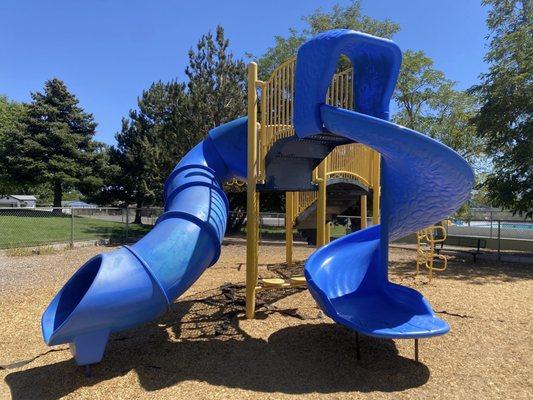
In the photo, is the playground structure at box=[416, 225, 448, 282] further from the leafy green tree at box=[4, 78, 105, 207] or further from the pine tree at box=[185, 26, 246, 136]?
the leafy green tree at box=[4, 78, 105, 207]

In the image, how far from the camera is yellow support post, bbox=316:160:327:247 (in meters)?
7.64

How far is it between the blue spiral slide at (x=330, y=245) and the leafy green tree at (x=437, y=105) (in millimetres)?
16994

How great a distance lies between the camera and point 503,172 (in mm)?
15148

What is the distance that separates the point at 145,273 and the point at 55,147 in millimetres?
31721

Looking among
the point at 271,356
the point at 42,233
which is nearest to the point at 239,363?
the point at 271,356

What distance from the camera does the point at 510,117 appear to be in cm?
1393

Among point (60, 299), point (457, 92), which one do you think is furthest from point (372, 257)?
point (457, 92)

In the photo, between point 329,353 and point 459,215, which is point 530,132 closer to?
point 459,215

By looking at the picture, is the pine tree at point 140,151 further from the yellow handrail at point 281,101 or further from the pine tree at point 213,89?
the yellow handrail at point 281,101

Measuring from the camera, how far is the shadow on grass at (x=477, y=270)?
35.1 feet

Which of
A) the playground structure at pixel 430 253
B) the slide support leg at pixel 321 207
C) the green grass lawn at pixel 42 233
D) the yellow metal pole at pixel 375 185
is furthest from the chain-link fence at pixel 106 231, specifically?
the slide support leg at pixel 321 207

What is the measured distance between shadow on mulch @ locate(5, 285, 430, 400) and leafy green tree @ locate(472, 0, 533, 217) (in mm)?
11411

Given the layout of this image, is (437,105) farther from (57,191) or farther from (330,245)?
(57,191)

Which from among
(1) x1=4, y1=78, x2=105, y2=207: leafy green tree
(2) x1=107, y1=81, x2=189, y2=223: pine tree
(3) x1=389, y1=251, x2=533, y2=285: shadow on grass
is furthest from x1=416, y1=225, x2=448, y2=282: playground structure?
(1) x1=4, y1=78, x2=105, y2=207: leafy green tree
